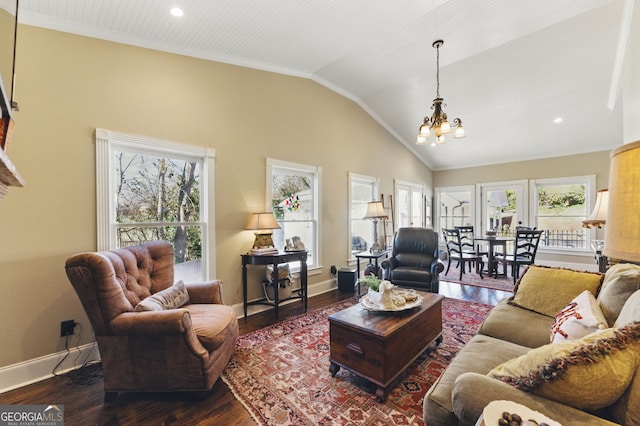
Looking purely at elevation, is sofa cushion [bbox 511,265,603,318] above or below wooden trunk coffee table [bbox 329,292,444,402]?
above

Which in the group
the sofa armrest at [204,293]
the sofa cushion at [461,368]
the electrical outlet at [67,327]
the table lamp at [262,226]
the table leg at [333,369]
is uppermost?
the table lamp at [262,226]

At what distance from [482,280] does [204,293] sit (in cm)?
492

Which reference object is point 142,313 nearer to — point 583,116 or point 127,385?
point 127,385

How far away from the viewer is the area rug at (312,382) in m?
1.73

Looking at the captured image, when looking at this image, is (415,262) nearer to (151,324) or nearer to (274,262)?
(274,262)

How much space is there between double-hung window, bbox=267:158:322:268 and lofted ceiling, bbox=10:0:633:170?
143 cm

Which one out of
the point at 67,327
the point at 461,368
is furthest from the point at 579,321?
the point at 67,327

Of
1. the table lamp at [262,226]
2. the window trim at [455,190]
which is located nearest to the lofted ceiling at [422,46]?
the window trim at [455,190]

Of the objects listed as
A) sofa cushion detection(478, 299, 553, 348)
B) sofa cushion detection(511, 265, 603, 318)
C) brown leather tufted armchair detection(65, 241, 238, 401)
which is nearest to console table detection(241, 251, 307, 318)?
→ brown leather tufted armchair detection(65, 241, 238, 401)

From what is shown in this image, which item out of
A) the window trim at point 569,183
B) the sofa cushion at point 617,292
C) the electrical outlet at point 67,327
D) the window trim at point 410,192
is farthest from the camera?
the window trim at point 410,192

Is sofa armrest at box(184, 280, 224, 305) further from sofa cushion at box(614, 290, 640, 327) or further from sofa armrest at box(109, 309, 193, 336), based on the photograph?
sofa cushion at box(614, 290, 640, 327)

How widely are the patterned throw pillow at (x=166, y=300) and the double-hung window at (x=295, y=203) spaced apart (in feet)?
5.27

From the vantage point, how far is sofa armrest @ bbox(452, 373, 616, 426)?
907mm

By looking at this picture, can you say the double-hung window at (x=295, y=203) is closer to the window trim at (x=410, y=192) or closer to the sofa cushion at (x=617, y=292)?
the window trim at (x=410, y=192)
